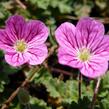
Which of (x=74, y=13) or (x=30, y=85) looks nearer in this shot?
(x=30, y=85)

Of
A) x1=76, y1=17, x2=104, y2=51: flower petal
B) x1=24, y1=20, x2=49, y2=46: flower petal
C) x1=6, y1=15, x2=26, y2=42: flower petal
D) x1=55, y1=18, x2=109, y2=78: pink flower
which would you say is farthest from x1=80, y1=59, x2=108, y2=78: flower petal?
x1=6, y1=15, x2=26, y2=42: flower petal

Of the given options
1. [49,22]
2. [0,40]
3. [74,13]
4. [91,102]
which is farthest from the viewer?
[74,13]

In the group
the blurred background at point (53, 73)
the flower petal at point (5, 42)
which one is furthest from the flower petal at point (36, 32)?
the blurred background at point (53, 73)

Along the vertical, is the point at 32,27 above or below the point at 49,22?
above

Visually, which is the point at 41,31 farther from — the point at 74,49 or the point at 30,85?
the point at 30,85

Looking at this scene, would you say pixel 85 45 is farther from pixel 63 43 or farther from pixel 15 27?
pixel 15 27

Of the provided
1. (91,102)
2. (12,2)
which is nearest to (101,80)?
(91,102)

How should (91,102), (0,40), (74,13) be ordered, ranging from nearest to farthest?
1. (0,40)
2. (91,102)
3. (74,13)

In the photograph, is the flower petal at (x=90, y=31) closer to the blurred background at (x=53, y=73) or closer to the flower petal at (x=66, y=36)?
the flower petal at (x=66, y=36)
